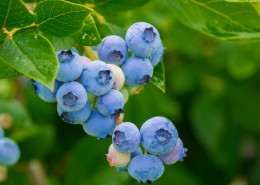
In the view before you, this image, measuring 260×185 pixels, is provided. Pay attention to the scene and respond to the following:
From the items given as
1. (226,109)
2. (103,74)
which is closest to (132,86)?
(103,74)

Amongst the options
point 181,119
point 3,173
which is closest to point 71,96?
point 3,173

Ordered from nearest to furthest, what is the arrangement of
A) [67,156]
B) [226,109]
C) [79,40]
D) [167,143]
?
1. [167,143]
2. [79,40]
3. [67,156]
4. [226,109]

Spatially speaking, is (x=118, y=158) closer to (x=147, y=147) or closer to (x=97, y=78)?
(x=147, y=147)

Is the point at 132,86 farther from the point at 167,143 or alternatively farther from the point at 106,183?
the point at 106,183

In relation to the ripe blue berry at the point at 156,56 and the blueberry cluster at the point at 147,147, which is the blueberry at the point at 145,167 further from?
the ripe blue berry at the point at 156,56

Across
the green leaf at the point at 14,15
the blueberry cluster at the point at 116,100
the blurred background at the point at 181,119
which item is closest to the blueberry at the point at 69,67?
the blueberry cluster at the point at 116,100

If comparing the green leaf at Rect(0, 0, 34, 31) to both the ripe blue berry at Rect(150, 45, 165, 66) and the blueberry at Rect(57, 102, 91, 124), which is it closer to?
the blueberry at Rect(57, 102, 91, 124)
